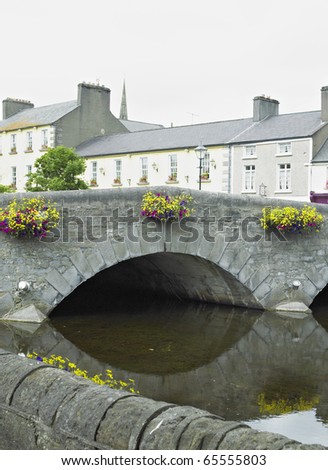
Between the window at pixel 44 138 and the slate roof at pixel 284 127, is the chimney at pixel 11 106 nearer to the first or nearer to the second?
the window at pixel 44 138

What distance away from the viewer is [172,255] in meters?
13.4

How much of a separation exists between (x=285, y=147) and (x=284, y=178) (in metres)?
1.52

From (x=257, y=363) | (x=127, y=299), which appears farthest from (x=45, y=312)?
(x=127, y=299)

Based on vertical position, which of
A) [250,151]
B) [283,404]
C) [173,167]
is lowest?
[283,404]

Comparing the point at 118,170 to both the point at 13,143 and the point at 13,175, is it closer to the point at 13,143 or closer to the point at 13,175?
the point at 13,175

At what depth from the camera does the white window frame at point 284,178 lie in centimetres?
3172

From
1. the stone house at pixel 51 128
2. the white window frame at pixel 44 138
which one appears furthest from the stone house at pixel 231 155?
the white window frame at pixel 44 138

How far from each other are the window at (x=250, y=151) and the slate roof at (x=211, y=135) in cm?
35

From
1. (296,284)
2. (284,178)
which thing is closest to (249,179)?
(284,178)

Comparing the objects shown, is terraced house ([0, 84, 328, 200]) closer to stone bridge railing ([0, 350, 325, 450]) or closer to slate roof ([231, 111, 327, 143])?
slate roof ([231, 111, 327, 143])

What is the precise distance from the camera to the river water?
7.20m

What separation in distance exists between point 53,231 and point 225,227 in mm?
3556

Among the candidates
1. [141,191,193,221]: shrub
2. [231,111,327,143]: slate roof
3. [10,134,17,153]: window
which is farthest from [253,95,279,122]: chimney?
[141,191,193,221]: shrub

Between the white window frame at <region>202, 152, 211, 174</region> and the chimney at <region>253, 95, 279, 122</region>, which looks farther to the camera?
the chimney at <region>253, 95, 279, 122</region>
